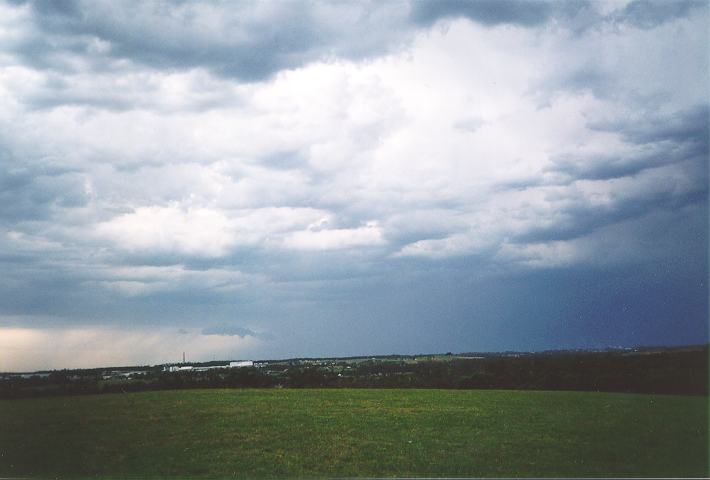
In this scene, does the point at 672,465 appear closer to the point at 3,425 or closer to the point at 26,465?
the point at 26,465

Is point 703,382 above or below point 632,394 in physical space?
above

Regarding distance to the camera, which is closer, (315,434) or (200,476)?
(200,476)

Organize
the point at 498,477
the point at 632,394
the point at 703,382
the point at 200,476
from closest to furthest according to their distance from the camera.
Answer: the point at 498,477
the point at 200,476
the point at 703,382
the point at 632,394

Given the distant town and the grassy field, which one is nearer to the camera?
the grassy field

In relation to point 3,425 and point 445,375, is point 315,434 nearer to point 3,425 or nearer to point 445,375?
point 3,425

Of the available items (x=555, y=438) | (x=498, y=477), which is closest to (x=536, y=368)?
(x=555, y=438)

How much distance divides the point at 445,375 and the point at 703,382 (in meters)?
35.4

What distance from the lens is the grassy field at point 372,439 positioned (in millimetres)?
18391

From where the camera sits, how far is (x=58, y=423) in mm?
31078

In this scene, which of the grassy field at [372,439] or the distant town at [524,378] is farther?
the distant town at [524,378]

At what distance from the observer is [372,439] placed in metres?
23.3

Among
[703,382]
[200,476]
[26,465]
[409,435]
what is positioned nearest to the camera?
[200,476]

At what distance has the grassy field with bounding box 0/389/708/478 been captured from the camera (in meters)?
18.4

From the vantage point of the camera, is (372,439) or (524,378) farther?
(524,378)
